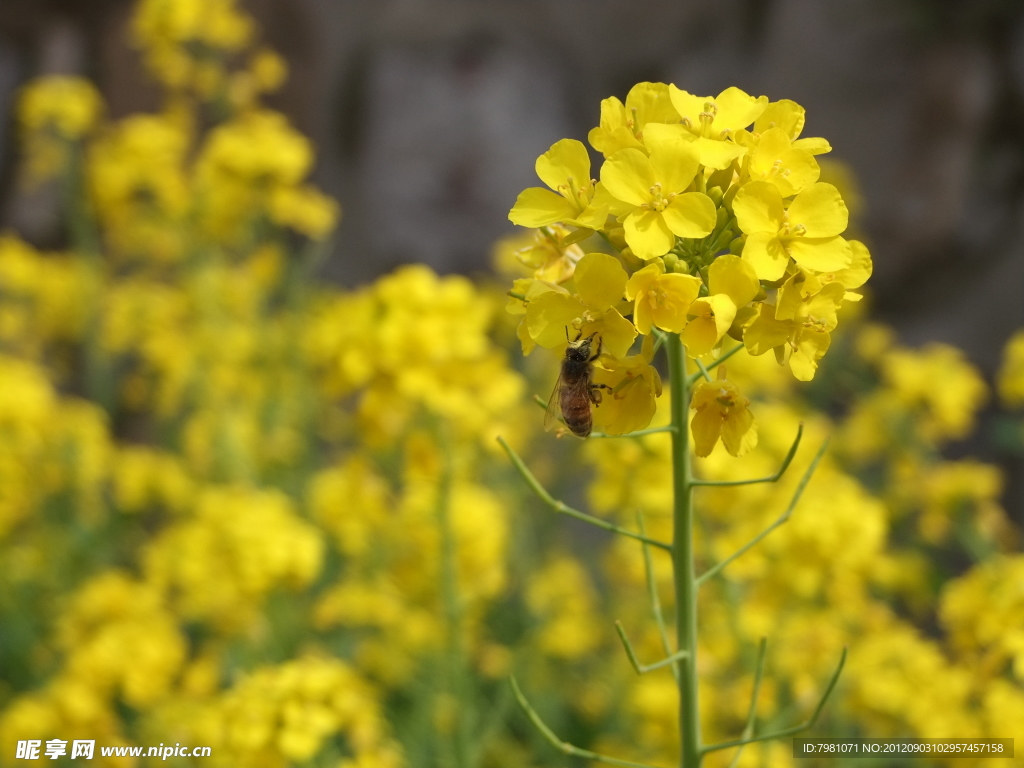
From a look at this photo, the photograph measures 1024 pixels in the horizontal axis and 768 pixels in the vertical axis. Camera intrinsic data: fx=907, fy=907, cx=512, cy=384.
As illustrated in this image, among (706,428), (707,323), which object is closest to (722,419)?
(706,428)

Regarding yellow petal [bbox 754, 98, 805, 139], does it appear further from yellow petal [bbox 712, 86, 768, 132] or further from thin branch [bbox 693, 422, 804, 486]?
thin branch [bbox 693, 422, 804, 486]

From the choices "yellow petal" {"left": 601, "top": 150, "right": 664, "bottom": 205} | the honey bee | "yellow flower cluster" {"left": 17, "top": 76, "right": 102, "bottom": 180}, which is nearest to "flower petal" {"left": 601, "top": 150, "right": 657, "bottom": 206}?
"yellow petal" {"left": 601, "top": 150, "right": 664, "bottom": 205}

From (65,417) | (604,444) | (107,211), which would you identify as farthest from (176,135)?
(604,444)

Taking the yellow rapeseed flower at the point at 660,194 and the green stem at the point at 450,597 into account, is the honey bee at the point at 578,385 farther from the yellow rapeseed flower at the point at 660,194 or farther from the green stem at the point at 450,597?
the green stem at the point at 450,597

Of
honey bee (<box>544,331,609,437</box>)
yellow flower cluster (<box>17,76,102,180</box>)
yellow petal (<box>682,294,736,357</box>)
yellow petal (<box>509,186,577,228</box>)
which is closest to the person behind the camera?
yellow petal (<box>682,294,736,357</box>)

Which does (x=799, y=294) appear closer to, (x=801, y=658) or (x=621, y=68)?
(x=801, y=658)

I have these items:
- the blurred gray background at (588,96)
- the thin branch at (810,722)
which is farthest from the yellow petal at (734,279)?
the blurred gray background at (588,96)
